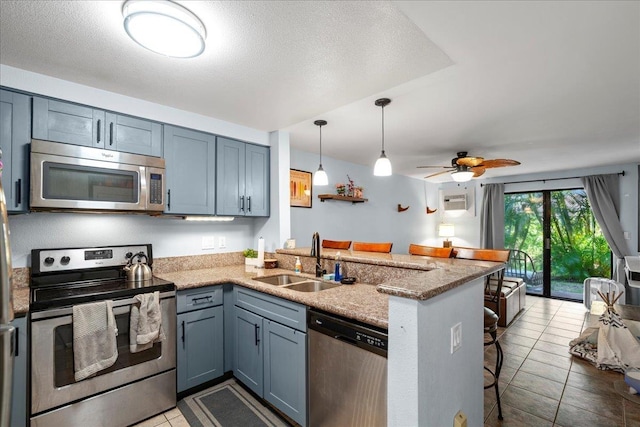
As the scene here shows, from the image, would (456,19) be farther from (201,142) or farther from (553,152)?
(553,152)

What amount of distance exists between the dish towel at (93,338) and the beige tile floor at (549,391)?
564 millimetres

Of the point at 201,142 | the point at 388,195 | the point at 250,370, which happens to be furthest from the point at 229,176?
the point at 388,195

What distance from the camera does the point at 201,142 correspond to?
2738 mm

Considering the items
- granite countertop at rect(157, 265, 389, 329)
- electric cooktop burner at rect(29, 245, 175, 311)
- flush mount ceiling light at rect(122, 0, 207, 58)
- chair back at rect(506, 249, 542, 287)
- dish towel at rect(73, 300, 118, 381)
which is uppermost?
flush mount ceiling light at rect(122, 0, 207, 58)

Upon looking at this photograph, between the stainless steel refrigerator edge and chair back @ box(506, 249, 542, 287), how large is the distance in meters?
7.03

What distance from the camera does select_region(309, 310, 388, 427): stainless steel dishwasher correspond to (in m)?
1.42

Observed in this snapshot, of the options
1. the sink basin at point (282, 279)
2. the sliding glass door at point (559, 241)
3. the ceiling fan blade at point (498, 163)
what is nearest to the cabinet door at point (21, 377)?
the sink basin at point (282, 279)

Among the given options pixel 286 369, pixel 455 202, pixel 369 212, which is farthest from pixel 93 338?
pixel 455 202

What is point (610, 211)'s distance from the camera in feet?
16.6

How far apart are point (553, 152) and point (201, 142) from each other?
455 cm

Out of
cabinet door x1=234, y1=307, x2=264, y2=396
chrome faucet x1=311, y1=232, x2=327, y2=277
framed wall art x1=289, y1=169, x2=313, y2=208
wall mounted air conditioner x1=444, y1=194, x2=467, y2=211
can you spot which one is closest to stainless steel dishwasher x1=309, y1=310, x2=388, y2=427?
cabinet door x1=234, y1=307, x2=264, y2=396

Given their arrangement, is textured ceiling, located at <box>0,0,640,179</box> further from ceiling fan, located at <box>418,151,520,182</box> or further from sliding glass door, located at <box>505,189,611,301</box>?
sliding glass door, located at <box>505,189,611,301</box>

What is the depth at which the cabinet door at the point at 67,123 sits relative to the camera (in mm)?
1959

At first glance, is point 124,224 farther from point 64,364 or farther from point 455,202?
point 455,202
